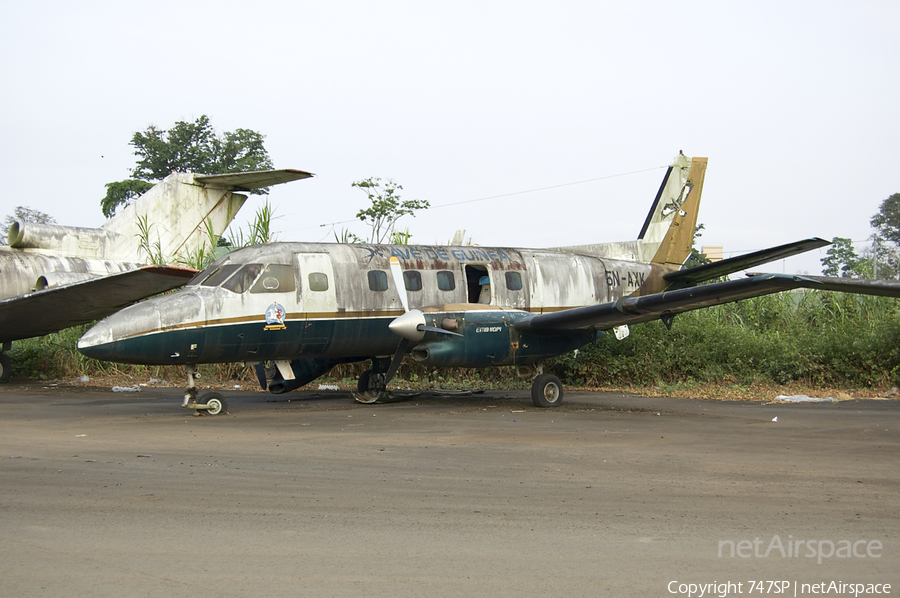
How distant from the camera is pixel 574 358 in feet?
56.3

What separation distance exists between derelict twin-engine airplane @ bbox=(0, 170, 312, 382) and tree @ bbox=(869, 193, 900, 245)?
4594cm

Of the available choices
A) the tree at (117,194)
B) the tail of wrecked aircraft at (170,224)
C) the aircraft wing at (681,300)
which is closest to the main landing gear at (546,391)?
the aircraft wing at (681,300)

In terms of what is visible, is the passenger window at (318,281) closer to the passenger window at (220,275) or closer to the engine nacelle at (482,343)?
the passenger window at (220,275)

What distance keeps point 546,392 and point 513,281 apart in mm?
2527

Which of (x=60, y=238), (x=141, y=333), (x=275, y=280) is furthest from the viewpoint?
(x=60, y=238)

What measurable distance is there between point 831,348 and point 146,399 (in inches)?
554

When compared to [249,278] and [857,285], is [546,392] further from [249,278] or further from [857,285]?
[249,278]

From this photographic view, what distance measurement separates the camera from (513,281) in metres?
15.0

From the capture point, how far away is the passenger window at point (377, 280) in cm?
1373

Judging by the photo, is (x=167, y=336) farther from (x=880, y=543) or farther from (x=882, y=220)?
(x=882, y=220)

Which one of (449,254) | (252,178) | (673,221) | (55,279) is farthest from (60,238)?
(673,221)

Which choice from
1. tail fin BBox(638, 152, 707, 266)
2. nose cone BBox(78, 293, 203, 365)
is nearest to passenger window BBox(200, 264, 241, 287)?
nose cone BBox(78, 293, 203, 365)

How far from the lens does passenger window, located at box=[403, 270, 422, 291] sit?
14094 mm

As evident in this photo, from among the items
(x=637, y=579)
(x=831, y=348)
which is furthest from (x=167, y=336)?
(x=831, y=348)
